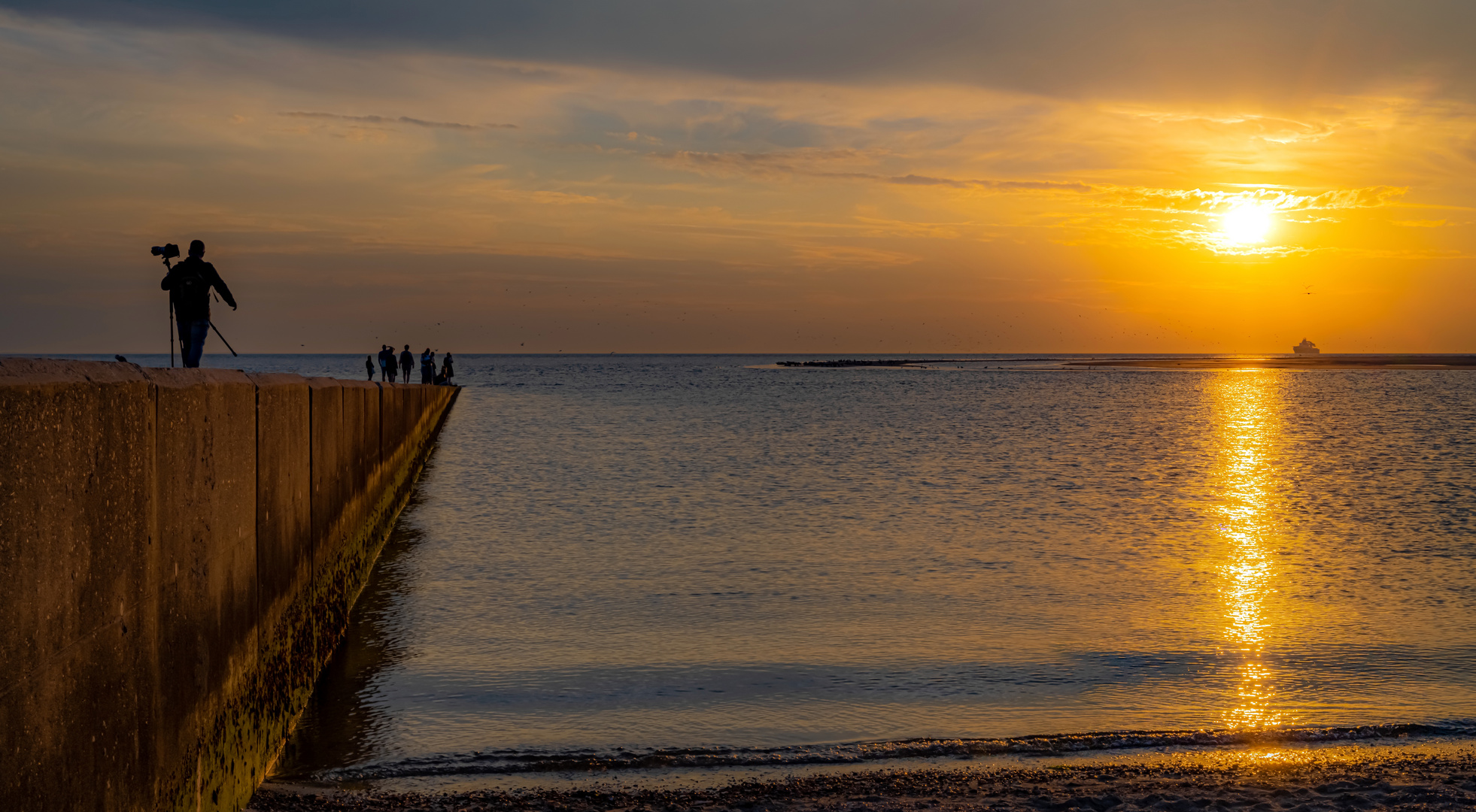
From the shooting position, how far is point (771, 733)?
23.3 feet

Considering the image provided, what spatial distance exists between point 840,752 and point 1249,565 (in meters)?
8.49

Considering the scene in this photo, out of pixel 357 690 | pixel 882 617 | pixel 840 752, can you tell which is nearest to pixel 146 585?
pixel 840 752

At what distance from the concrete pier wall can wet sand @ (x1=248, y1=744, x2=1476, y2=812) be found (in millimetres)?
978

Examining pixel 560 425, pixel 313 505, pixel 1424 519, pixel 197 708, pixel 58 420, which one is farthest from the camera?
pixel 560 425

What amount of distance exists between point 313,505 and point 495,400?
2092 inches

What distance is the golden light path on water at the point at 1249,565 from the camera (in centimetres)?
781

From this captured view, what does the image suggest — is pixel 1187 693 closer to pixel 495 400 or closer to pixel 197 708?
pixel 197 708

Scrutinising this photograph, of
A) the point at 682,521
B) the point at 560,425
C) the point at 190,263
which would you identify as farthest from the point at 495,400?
the point at 190,263

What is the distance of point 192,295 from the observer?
962 cm

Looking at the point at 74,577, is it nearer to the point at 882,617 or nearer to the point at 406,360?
the point at 882,617

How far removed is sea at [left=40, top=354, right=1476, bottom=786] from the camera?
7090mm

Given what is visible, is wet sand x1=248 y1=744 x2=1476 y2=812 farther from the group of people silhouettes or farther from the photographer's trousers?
the group of people silhouettes

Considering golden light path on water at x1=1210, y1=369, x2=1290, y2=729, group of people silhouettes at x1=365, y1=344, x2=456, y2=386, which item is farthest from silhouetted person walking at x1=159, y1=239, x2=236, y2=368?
group of people silhouettes at x1=365, y1=344, x2=456, y2=386

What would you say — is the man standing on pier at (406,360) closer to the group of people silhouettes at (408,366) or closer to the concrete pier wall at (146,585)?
the group of people silhouettes at (408,366)
